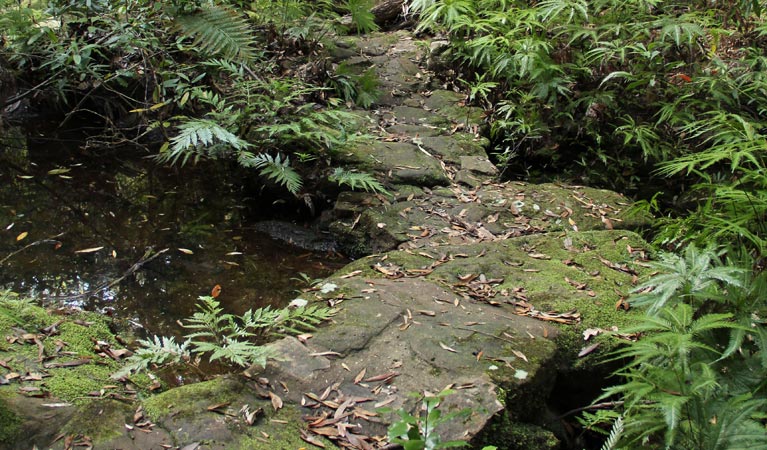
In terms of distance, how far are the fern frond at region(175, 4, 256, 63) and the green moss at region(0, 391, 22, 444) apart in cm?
395

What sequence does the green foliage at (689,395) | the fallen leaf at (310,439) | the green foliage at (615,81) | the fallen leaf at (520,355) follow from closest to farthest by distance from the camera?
the green foliage at (689,395), the fallen leaf at (310,439), the fallen leaf at (520,355), the green foliage at (615,81)

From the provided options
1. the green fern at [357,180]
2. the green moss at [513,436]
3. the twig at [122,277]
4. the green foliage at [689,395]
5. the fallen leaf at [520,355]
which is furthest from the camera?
the green fern at [357,180]

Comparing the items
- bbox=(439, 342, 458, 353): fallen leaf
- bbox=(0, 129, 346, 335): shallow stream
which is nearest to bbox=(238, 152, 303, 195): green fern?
bbox=(0, 129, 346, 335): shallow stream

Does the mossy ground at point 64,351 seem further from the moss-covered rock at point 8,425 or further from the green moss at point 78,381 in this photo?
the moss-covered rock at point 8,425

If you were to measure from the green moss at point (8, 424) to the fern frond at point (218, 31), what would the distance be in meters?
3.95

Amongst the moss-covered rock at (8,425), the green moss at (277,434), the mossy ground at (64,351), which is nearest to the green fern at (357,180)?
the mossy ground at (64,351)

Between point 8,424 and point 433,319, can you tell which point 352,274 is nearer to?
point 433,319

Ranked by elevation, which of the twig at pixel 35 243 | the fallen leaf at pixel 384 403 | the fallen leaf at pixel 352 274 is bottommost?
the twig at pixel 35 243

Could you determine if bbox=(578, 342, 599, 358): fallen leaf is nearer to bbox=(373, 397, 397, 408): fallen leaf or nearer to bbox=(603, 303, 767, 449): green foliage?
bbox=(603, 303, 767, 449): green foliage

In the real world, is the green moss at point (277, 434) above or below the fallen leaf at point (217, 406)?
below

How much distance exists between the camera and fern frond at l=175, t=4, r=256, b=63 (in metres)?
5.48

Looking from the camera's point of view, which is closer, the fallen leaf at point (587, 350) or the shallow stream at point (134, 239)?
the fallen leaf at point (587, 350)

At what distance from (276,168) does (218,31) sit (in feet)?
5.49

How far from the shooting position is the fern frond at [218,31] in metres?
5.48
